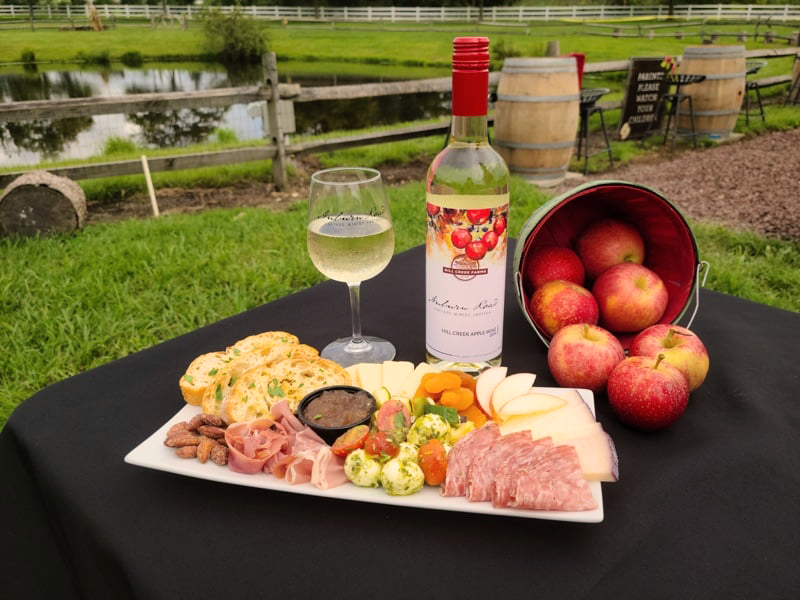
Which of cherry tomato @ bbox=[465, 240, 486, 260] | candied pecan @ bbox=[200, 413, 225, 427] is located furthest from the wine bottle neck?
candied pecan @ bbox=[200, 413, 225, 427]

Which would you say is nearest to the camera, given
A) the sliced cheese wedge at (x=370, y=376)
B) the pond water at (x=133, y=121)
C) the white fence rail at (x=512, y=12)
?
the sliced cheese wedge at (x=370, y=376)

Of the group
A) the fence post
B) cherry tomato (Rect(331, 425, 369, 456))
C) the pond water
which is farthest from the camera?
the pond water

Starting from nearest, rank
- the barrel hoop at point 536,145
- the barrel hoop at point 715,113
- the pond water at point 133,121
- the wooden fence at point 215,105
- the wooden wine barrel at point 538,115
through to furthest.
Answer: the wooden fence at point 215,105 < the wooden wine barrel at point 538,115 < the barrel hoop at point 536,145 < the barrel hoop at point 715,113 < the pond water at point 133,121

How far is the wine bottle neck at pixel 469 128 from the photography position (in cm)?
113

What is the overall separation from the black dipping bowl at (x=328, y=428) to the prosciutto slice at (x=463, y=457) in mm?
163

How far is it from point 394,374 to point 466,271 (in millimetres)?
241

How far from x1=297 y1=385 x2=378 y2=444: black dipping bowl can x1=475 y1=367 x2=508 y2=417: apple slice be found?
0.61ft

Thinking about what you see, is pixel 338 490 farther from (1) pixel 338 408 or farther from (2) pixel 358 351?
(2) pixel 358 351

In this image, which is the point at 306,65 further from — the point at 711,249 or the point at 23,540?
the point at 23,540

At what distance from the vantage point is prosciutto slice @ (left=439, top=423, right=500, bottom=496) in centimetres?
83

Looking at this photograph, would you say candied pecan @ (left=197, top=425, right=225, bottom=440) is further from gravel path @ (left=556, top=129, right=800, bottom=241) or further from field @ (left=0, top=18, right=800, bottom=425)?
gravel path @ (left=556, top=129, right=800, bottom=241)

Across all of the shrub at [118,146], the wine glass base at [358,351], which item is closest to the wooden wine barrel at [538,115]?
the wine glass base at [358,351]

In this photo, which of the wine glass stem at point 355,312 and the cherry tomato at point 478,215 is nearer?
the cherry tomato at point 478,215

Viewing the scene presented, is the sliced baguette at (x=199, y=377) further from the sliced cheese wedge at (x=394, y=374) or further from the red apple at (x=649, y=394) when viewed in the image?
the red apple at (x=649, y=394)
